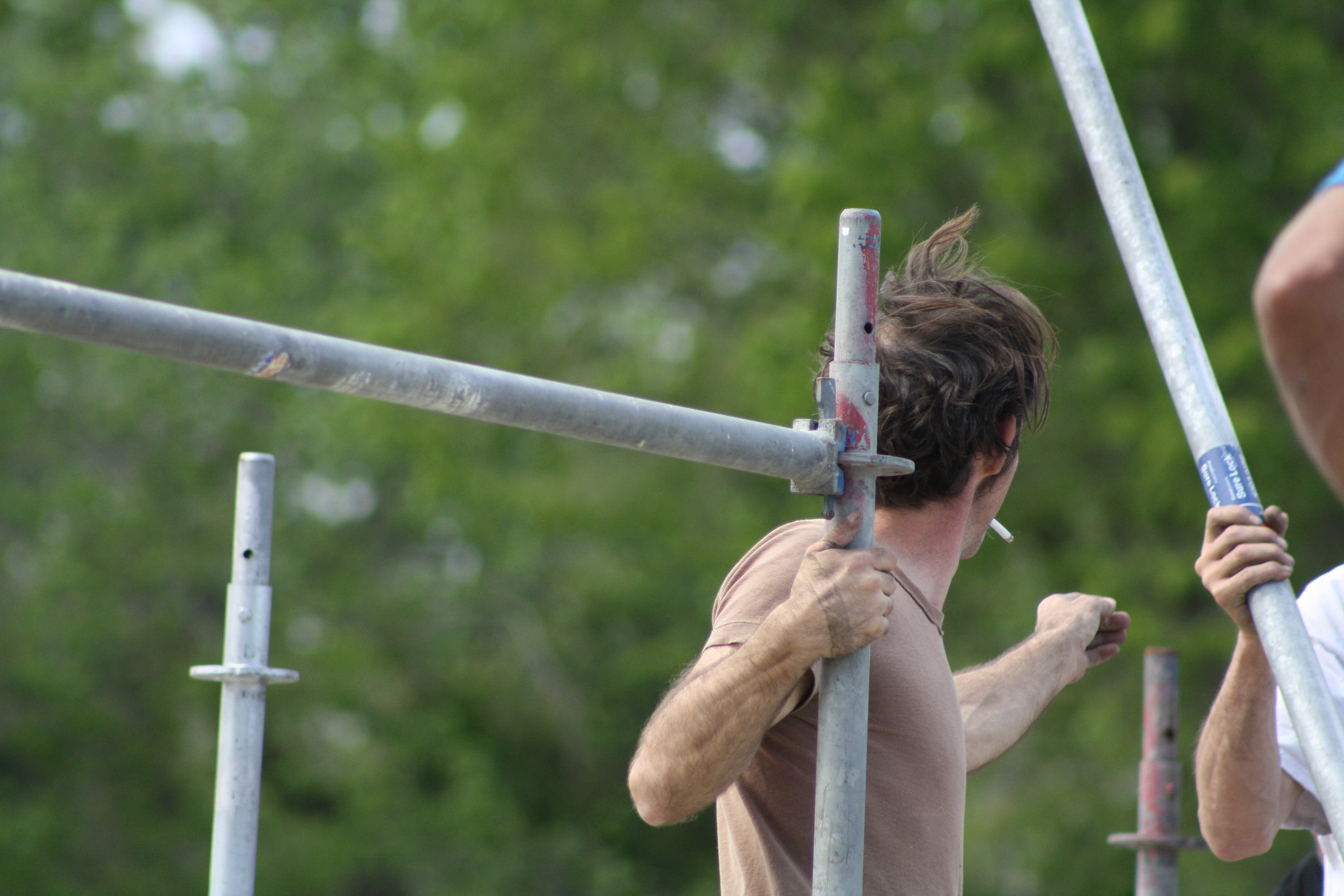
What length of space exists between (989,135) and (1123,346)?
1391 millimetres

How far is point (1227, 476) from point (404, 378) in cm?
87

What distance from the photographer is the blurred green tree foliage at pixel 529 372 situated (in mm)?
8516

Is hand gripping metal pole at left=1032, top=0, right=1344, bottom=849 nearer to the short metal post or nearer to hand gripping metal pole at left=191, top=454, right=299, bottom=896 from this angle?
hand gripping metal pole at left=191, top=454, right=299, bottom=896

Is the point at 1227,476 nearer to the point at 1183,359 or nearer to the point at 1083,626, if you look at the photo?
the point at 1183,359

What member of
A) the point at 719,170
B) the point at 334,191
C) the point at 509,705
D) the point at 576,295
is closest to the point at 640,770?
the point at 719,170

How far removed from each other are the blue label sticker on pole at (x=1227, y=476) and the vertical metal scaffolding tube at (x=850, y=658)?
0.36m

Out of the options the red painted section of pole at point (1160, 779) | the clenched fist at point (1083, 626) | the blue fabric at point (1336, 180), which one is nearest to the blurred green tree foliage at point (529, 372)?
the red painted section of pole at point (1160, 779)

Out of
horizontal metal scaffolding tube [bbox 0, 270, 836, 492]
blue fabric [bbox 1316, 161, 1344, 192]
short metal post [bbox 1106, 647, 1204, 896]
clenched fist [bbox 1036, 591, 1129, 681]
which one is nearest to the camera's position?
blue fabric [bbox 1316, 161, 1344, 192]

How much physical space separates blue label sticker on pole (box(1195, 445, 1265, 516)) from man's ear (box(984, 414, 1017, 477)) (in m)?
0.52

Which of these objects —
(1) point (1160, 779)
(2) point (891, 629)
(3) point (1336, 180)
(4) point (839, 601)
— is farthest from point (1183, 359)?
(1) point (1160, 779)

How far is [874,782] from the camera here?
194cm

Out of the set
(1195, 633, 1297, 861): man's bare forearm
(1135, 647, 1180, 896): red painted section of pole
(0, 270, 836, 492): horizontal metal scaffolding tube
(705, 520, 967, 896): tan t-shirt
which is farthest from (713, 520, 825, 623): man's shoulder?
(1135, 647, 1180, 896): red painted section of pole

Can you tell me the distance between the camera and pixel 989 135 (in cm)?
857

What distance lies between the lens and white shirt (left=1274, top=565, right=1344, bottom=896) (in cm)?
252
